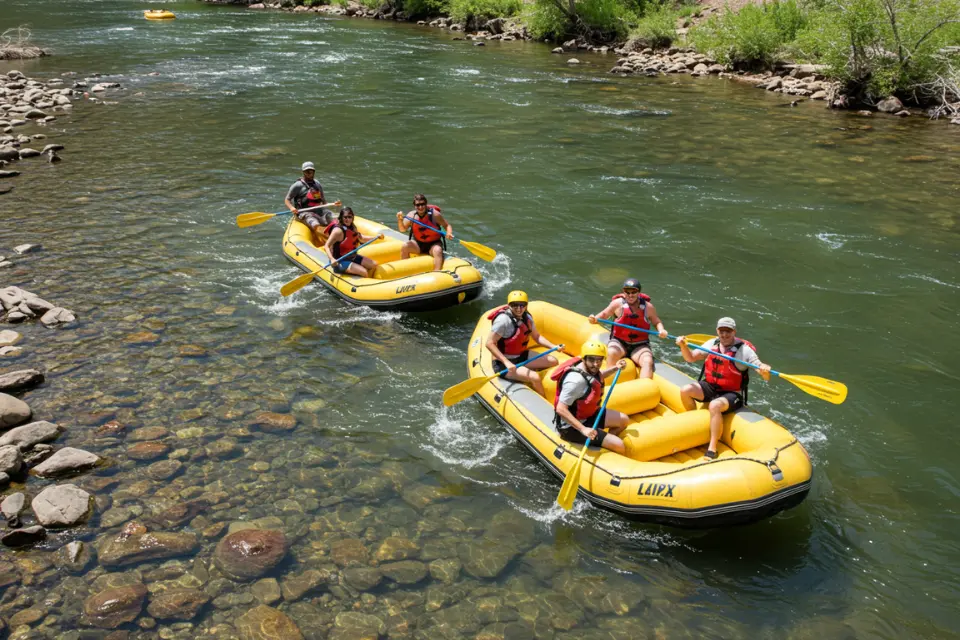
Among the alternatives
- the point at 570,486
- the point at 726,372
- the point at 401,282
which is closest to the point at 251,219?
the point at 401,282

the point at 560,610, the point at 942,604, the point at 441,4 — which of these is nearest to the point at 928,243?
the point at 942,604

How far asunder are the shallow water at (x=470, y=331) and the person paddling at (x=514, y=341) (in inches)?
22.3

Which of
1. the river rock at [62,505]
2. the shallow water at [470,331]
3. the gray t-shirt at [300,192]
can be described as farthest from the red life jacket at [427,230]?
the river rock at [62,505]

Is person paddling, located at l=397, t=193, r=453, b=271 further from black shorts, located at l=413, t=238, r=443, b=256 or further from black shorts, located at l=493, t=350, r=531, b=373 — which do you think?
black shorts, located at l=493, t=350, r=531, b=373

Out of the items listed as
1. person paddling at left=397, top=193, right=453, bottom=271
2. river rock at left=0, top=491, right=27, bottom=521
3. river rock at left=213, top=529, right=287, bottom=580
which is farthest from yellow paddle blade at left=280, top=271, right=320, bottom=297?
river rock at left=213, top=529, right=287, bottom=580

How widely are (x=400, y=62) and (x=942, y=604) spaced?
24.9 metres

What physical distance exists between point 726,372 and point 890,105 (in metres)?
17.7

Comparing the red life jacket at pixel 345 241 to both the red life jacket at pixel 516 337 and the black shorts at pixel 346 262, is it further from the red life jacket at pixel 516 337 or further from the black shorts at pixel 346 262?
the red life jacket at pixel 516 337

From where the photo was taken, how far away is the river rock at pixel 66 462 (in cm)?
619

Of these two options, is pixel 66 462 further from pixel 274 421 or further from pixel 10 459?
pixel 274 421

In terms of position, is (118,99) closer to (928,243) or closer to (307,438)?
(307,438)

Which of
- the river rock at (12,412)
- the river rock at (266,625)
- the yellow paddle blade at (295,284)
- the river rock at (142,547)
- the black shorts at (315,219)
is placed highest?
the black shorts at (315,219)

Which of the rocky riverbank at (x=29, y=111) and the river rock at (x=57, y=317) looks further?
the rocky riverbank at (x=29, y=111)

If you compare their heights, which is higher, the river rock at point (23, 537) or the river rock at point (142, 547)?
the river rock at point (23, 537)
